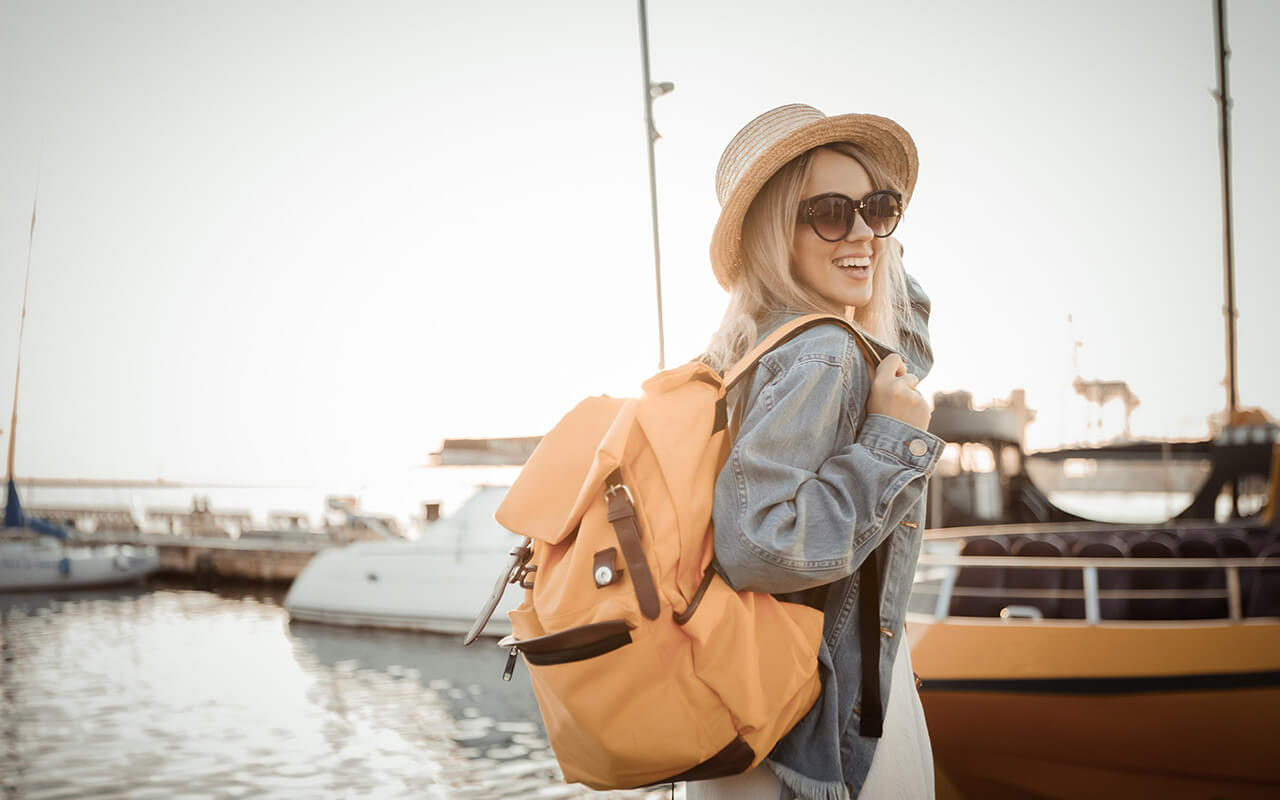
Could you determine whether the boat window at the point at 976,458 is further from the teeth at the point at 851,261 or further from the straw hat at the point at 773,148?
the teeth at the point at 851,261

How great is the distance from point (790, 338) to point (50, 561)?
2494 centimetres

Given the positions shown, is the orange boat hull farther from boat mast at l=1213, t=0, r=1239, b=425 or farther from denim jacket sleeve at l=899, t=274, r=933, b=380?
boat mast at l=1213, t=0, r=1239, b=425

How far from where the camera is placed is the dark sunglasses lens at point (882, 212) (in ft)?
4.84

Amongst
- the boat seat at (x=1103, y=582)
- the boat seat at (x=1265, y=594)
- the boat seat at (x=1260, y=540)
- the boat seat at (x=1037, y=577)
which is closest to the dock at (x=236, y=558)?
the boat seat at (x=1037, y=577)

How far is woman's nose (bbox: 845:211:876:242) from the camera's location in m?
1.45

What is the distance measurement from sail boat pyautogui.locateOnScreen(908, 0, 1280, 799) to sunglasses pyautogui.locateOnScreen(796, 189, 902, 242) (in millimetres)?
Answer: 3146

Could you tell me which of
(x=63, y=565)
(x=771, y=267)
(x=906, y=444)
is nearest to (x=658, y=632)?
(x=906, y=444)

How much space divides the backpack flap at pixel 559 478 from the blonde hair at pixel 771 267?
252 mm

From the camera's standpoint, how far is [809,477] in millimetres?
1181

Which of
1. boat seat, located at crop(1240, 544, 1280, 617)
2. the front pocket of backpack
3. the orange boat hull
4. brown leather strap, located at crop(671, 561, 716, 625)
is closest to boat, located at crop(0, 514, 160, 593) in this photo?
the orange boat hull

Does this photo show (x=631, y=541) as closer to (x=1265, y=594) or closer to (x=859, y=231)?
(x=859, y=231)

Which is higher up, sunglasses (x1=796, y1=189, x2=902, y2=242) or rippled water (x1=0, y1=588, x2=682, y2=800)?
sunglasses (x1=796, y1=189, x2=902, y2=242)

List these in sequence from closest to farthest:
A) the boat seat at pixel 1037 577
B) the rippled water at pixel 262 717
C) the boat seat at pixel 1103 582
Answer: the boat seat at pixel 1103 582 → the boat seat at pixel 1037 577 → the rippled water at pixel 262 717

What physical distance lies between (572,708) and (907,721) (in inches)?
23.3
